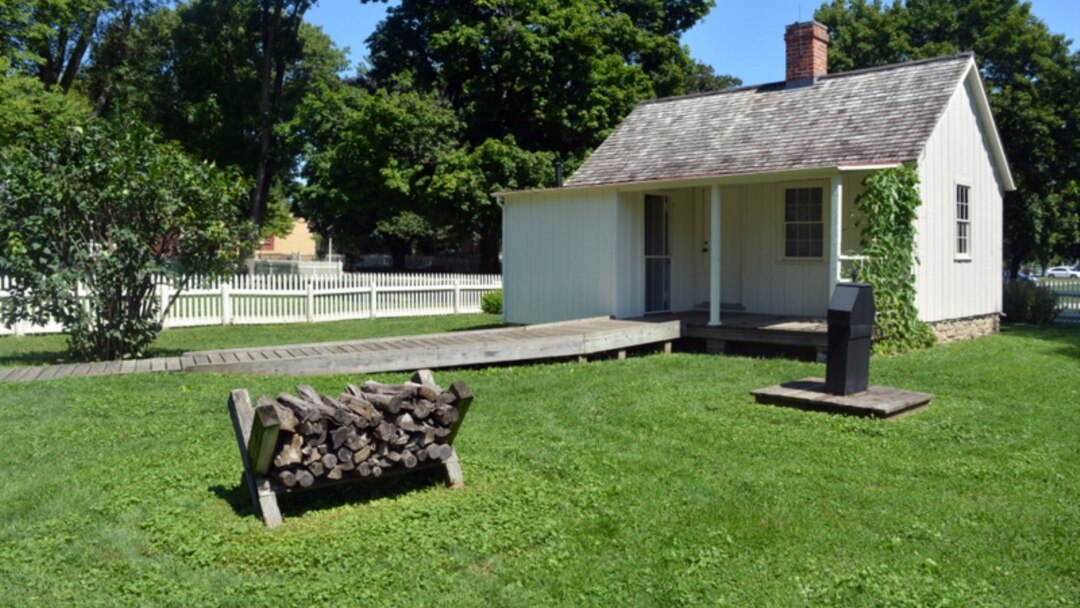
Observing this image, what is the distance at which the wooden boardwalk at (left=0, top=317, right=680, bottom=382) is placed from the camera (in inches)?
380

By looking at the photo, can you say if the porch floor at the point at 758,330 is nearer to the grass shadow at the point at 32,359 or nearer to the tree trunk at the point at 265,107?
the grass shadow at the point at 32,359

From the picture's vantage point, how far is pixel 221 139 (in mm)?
33250

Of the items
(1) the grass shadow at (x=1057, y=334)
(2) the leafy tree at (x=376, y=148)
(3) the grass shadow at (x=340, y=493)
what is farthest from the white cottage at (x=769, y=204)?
(2) the leafy tree at (x=376, y=148)

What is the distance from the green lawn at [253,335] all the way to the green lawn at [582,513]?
440 centimetres

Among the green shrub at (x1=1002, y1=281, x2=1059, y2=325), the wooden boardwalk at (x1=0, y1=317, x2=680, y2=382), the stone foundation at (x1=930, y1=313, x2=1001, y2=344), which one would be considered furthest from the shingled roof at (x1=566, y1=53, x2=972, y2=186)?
the green shrub at (x1=1002, y1=281, x2=1059, y2=325)

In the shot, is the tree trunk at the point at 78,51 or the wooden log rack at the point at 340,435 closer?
the wooden log rack at the point at 340,435

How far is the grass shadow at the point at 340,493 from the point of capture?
515 centimetres

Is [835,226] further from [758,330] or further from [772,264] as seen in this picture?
[772,264]

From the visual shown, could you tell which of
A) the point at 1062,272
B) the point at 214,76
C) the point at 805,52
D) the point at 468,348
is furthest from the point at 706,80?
the point at 1062,272

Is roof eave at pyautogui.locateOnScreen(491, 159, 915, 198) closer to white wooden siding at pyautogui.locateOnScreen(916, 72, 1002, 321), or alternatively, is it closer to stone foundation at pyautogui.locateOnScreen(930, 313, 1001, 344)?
white wooden siding at pyautogui.locateOnScreen(916, 72, 1002, 321)

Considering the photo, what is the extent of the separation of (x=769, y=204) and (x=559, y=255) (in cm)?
377

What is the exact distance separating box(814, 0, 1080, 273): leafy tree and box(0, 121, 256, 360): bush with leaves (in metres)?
19.9

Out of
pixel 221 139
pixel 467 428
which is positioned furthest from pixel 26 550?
pixel 221 139

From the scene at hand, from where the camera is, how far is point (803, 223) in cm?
1420
